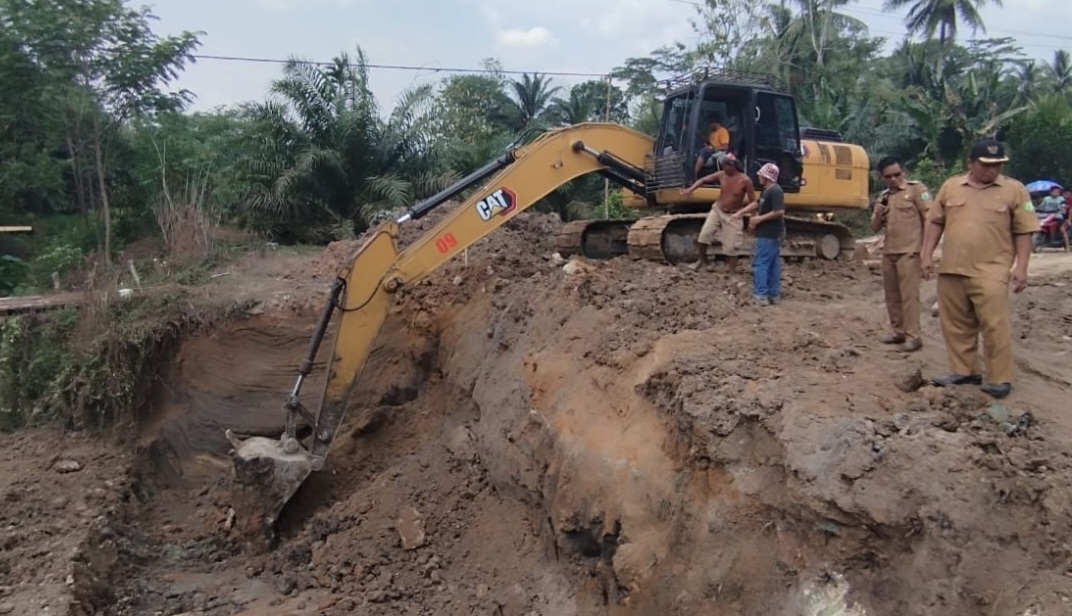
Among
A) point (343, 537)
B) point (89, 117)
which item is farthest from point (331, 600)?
point (89, 117)

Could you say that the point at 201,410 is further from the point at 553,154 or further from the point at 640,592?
the point at 640,592

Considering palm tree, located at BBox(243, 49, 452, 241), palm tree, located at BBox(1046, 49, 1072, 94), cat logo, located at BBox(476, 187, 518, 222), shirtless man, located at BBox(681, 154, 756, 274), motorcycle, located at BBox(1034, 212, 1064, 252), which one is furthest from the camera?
palm tree, located at BBox(1046, 49, 1072, 94)

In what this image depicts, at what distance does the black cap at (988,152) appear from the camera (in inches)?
222

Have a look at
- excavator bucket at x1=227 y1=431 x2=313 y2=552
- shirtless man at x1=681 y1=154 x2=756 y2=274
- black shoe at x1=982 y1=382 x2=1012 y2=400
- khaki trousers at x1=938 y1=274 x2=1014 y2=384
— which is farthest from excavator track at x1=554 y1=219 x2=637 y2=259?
black shoe at x1=982 y1=382 x2=1012 y2=400

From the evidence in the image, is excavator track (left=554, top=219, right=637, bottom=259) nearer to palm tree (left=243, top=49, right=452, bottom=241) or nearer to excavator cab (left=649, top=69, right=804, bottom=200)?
excavator cab (left=649, top=69, right=804, bottom=200)

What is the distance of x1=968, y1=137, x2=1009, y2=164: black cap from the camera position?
18.5 feet

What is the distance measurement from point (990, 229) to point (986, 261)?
0.66 feet

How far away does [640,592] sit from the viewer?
19.1 feet

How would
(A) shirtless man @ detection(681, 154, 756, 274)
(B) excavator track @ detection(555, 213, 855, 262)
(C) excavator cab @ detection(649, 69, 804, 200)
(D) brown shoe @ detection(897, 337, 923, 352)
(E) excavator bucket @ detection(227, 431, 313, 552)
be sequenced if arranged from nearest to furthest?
(D) brown shoe @ detection(897, 337, 923, 352)
(E) excavator bucket @ detection(227, 431, 313, 552)
(A) shirtless man @ detection(681, 154, 756, 274)
(B) excavator track @ detection(555, 213, 855, 262)
(C) excavator cab @ detection(649, 69, 804, 200)

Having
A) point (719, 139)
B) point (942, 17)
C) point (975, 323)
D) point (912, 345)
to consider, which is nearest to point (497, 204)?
point (719, 139)

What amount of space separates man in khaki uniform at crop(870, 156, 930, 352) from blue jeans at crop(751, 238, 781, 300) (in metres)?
1.29

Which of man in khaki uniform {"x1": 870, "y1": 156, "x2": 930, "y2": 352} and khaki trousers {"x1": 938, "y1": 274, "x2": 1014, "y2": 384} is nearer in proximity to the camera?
khaki trousers {"x1": 938, "y1": 274, "x2": 1014, "y2": 384}

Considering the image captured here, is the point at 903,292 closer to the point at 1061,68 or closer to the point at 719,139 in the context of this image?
the point at 719,139

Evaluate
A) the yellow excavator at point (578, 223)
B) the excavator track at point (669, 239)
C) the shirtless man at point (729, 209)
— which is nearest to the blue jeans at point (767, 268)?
the shirtless man at point (729, 209)
